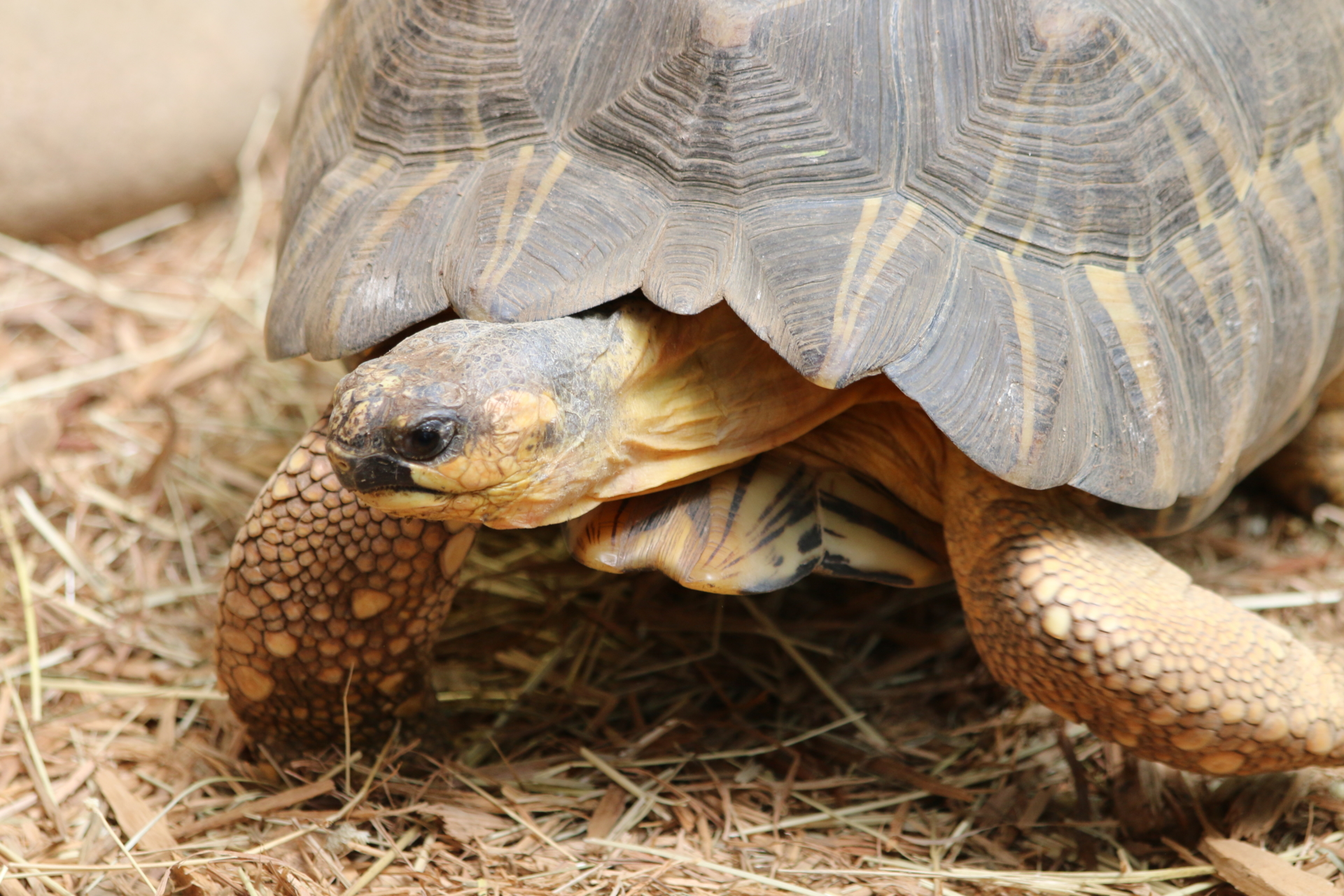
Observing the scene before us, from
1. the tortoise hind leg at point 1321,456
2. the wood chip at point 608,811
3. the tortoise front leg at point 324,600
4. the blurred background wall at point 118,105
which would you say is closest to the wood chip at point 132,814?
the tortoise front leg at point 324,600

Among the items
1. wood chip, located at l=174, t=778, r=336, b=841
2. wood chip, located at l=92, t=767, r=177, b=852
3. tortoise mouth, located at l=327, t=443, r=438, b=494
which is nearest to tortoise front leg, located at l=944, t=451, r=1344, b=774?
tortoise mouth, located at l=327, t=443, r=438, b=494

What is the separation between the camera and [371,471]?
1465 millimetres

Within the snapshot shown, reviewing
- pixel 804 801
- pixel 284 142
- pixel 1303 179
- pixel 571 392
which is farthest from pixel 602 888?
pixel 284 142

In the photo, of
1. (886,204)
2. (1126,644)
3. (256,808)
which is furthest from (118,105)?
(1126,644)

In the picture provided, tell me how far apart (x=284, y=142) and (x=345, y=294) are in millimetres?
2695

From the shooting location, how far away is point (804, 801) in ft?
6.80

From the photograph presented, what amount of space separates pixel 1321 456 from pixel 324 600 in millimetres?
2345

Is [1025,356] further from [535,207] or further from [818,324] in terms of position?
[535,207]

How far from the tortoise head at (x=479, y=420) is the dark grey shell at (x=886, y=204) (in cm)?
9

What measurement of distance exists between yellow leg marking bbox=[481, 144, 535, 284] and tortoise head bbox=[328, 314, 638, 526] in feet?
0.35

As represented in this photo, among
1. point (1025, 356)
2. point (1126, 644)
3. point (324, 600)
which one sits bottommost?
point (324, 600)

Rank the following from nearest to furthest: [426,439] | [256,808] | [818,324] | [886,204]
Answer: [426,439]
[818,324]
[886,204]
[256,808]

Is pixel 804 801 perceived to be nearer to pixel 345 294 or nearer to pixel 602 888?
pixel 602 888

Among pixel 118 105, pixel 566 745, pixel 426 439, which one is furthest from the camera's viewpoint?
pixel 118 105
